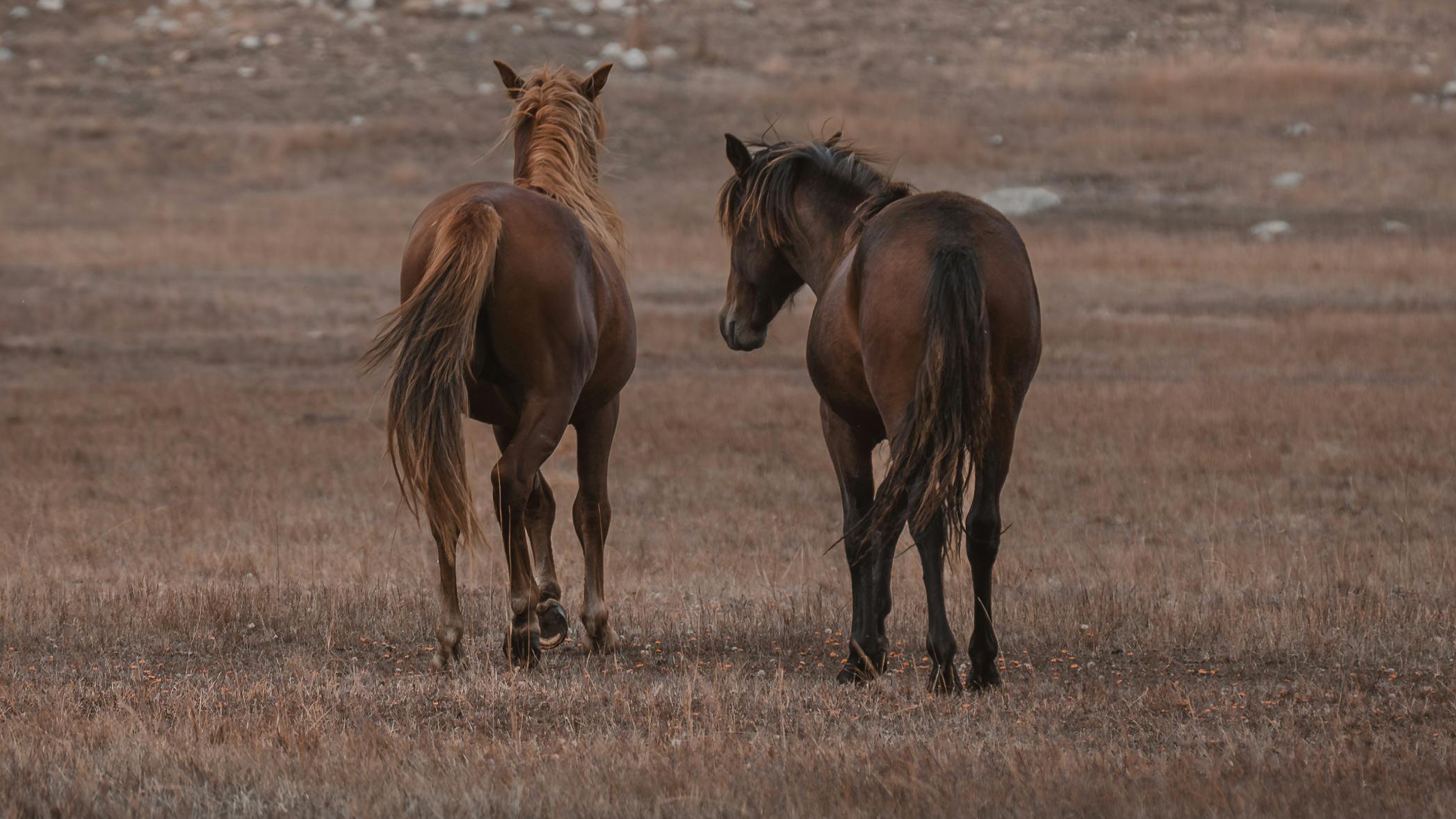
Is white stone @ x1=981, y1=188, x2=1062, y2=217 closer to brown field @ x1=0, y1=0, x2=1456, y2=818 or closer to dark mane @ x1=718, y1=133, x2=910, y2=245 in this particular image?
brown field @ x1=0, y1=0, x2=1456, y2=818

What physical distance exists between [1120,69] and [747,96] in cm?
1172

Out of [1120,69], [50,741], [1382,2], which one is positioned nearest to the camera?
[50,741]

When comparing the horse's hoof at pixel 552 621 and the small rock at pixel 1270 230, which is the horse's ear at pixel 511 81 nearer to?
the horse's hoof at pixel 552 621

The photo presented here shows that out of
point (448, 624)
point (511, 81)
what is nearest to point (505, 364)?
point (448, 624)

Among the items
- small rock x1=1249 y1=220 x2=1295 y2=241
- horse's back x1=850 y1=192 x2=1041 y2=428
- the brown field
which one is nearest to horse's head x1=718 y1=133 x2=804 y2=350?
horse's back x1=850 y1=192 x2=1041 y2=428

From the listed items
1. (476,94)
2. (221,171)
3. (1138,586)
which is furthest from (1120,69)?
(1138,586)

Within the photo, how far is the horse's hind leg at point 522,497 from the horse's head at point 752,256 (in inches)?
48.9

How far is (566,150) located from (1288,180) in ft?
105

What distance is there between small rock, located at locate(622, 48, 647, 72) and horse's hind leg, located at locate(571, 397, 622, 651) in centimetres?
4061

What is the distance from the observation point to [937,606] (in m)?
6.08

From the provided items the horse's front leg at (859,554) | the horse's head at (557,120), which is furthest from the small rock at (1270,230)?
the horse's front leg at (859,554)

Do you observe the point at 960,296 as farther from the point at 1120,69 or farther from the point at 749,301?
the point at 1120,69

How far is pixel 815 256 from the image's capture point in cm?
748

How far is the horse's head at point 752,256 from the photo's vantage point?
25.0 feet
